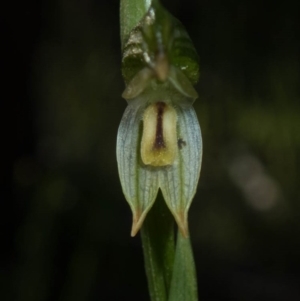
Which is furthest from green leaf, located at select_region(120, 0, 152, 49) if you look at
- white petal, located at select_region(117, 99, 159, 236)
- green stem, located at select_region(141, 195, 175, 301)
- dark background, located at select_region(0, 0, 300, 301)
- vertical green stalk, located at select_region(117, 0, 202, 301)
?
dark background, located at select_region(0, 0, 300, 301)

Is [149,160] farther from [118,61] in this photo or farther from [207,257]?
[118,61]

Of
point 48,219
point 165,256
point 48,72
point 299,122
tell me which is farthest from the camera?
point 48,72

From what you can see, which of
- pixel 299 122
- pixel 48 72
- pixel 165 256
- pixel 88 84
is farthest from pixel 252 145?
pixel 165 256

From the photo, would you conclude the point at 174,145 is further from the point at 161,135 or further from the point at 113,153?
the point at 113,153

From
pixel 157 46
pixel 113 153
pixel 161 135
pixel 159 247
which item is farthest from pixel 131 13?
pixel 113 153

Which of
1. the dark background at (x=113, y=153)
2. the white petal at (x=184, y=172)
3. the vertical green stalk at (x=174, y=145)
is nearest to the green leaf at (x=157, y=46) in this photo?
the vertical green stalk at (x=174, y=145)

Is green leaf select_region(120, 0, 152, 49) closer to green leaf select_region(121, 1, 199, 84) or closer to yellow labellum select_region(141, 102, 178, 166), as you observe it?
green leaf select_region(121, 1, 199, 84)
